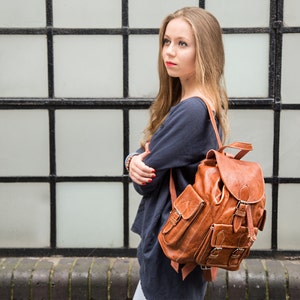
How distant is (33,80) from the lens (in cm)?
415

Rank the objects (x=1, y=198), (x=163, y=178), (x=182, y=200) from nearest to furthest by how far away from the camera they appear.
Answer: (x=182, y=200) < (x=163, y=178) < (x=1, y=198)

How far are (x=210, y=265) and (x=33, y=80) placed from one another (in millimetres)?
2166

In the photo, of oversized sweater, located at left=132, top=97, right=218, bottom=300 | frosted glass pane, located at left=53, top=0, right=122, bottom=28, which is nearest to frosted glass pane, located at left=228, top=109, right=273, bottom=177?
frosted glass pane, located at left=53, top=0, right=122, bottom=28

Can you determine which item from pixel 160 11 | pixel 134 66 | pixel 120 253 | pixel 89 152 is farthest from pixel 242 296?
pixel 160 11

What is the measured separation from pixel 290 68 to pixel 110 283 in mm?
1685

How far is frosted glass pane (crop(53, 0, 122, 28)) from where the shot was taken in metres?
4.10

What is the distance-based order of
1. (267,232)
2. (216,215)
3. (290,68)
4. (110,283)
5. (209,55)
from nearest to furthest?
1. (216,215)
2. (209,55)
3. (110,283)
4. (290,68)
5. (267,232)

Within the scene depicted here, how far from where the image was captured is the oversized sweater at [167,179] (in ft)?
7.95

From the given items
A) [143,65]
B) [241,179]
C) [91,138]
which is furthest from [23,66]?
[241,179]

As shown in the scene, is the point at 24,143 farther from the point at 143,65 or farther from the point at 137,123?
the point at 143,65

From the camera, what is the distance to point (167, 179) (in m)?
2.55

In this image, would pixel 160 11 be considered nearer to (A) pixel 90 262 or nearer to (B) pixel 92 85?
(B) pixel 92 85

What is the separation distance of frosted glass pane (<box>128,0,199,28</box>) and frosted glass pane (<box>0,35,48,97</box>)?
0.57m

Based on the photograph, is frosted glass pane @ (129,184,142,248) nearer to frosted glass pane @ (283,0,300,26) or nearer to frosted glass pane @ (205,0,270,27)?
frosted glass pane @ (205,0,270,27)
